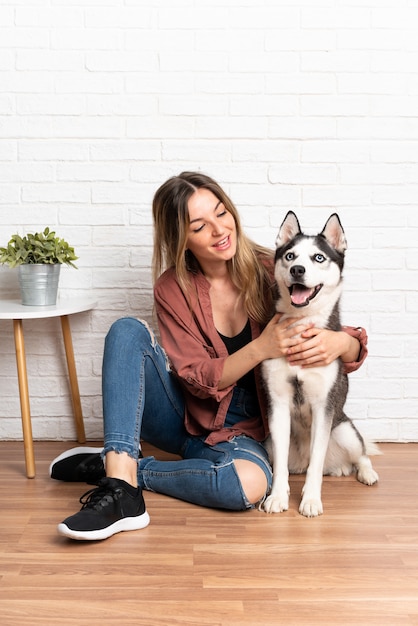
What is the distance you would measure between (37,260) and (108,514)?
3.75 feet

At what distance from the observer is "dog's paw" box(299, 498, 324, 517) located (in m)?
2.31

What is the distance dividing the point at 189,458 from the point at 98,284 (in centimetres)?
98

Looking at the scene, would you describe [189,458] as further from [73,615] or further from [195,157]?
[195,157]

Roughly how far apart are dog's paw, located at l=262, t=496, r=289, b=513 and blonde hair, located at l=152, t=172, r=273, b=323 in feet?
2.02

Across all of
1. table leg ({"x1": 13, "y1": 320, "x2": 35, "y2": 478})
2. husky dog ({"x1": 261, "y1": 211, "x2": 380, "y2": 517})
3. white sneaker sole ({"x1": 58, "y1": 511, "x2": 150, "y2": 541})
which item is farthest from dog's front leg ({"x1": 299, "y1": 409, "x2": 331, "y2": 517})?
table leg ({"x1": 13, "y1": 320, "x2": 35, "y2": 478})

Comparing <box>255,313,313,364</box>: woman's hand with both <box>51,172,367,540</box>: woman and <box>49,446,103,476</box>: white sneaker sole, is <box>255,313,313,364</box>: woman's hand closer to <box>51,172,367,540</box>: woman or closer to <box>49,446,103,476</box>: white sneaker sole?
<box>51,172,367,540</box>: woman

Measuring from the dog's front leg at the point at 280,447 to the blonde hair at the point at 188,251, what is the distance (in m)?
0.34

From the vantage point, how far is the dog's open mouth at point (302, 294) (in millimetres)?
2279

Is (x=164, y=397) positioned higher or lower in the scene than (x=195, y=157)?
lower

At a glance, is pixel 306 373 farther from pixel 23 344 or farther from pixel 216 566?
pixel 23 344

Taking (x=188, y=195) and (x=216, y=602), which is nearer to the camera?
(x=216, y=602)

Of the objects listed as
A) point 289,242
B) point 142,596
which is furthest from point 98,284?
point 142,596

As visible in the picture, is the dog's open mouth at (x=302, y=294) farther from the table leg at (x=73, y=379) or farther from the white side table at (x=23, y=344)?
the table leg at (x=73, y=379)

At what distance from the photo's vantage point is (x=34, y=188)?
10.2ft
